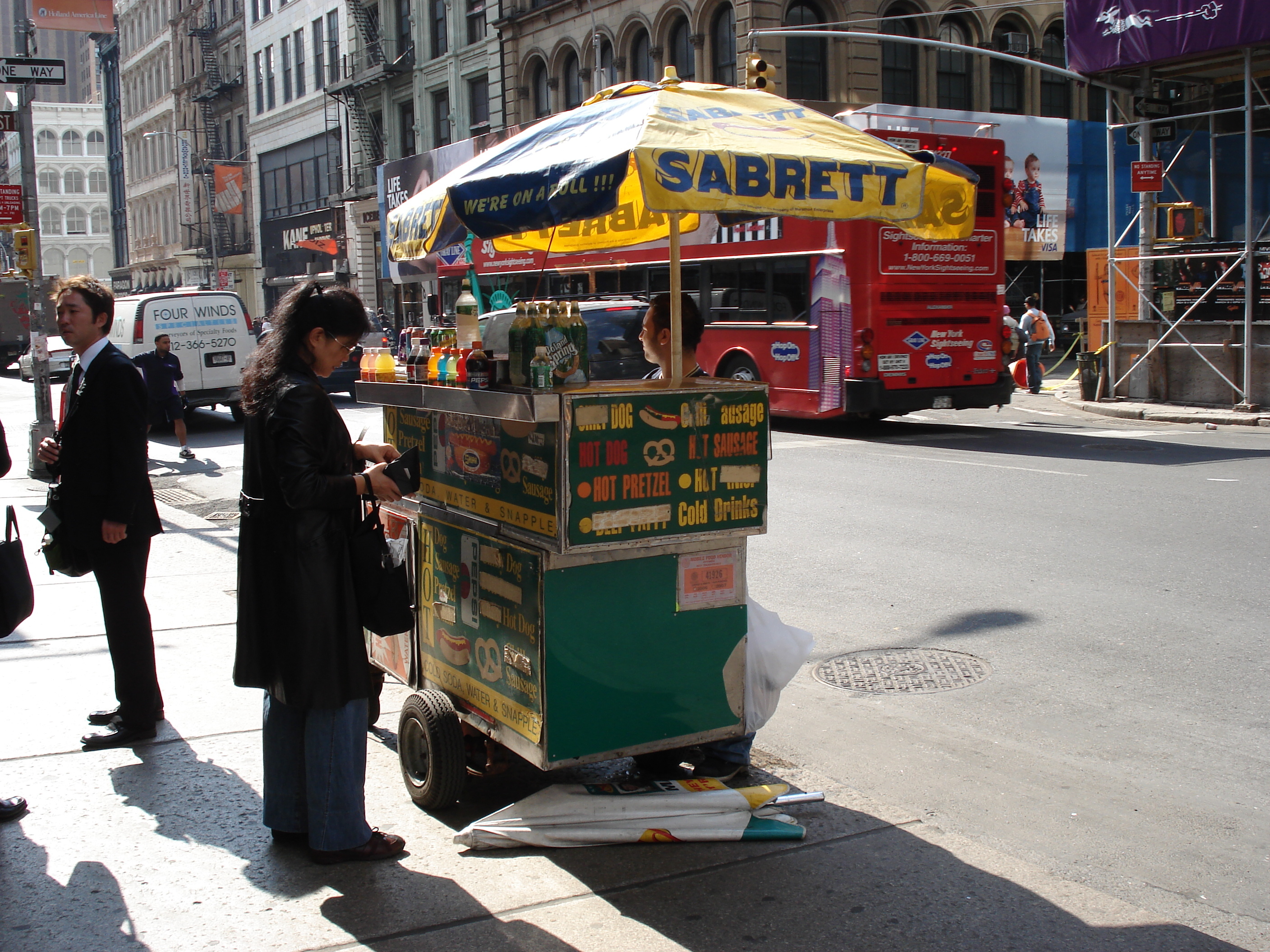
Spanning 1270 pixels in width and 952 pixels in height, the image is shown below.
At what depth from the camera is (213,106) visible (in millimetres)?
59719

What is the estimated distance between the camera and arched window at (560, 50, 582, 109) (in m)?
34.2

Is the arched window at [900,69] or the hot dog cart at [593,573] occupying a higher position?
the arched window at [900,69]

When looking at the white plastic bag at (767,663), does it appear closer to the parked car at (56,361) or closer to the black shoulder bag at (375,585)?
the black shoulder bag at (375,585)

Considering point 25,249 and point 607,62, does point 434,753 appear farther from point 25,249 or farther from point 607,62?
point 607,62

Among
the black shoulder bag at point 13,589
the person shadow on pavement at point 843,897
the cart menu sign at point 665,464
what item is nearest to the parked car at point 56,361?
the black shoulder bag at point 13,589

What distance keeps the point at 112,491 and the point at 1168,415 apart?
53.3 ft

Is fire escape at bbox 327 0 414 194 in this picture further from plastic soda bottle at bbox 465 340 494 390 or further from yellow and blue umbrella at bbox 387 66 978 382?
plastic soda bottle at bbox 465 340 494 390

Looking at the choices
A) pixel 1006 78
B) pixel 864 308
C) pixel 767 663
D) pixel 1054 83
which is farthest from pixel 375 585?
pixel 1054 83

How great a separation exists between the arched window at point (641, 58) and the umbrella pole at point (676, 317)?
93.6 ft

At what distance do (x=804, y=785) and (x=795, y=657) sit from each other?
0.48 metres

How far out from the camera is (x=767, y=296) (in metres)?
16.2

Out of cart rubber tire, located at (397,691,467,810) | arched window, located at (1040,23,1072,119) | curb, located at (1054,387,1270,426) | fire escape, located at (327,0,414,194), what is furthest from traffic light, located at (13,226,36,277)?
fire escape, located at (327,0,414,194)

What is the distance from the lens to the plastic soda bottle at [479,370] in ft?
13.4

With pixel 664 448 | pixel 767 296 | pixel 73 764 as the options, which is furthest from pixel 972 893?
pixel 767 296
